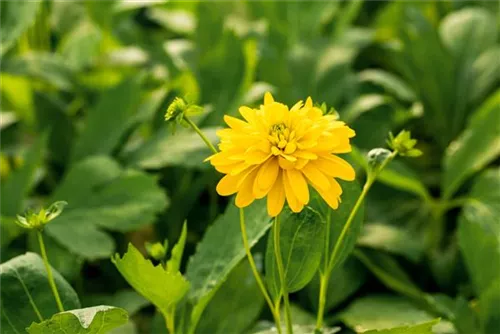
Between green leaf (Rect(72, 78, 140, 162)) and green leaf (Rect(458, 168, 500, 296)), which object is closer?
green leaf (Rect(458, 168, 500, 296))

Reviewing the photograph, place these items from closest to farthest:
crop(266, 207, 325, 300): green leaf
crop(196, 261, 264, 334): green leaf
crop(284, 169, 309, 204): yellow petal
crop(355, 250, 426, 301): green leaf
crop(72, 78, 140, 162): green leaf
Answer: crop(284, 169, 309, 204): yellow petal, crop(266, 207, 325, 300): green leaf, crop(196, 261, 264, 334): green leaf, crop(355, 250, 426, 301): green leaf, crop(72, 78, 140, 162): green leaf

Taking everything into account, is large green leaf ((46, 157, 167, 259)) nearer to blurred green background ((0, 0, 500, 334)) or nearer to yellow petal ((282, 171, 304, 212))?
blurred green background ((0, 0, 500, 334))

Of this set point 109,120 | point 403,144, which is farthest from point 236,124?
point 109,120

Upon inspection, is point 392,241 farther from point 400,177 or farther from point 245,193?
point 245,193

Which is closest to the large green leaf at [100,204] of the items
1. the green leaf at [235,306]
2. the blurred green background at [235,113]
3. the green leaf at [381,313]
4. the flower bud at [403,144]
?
the blurred green background at [235,113]

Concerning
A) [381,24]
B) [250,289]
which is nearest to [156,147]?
[250,289]

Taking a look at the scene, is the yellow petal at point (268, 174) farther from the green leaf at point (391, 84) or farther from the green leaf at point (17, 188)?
the green leaf at point (391, 84)

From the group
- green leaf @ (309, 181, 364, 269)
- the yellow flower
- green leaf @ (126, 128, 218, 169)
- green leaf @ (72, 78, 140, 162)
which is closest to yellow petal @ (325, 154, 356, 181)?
the yellow flower
